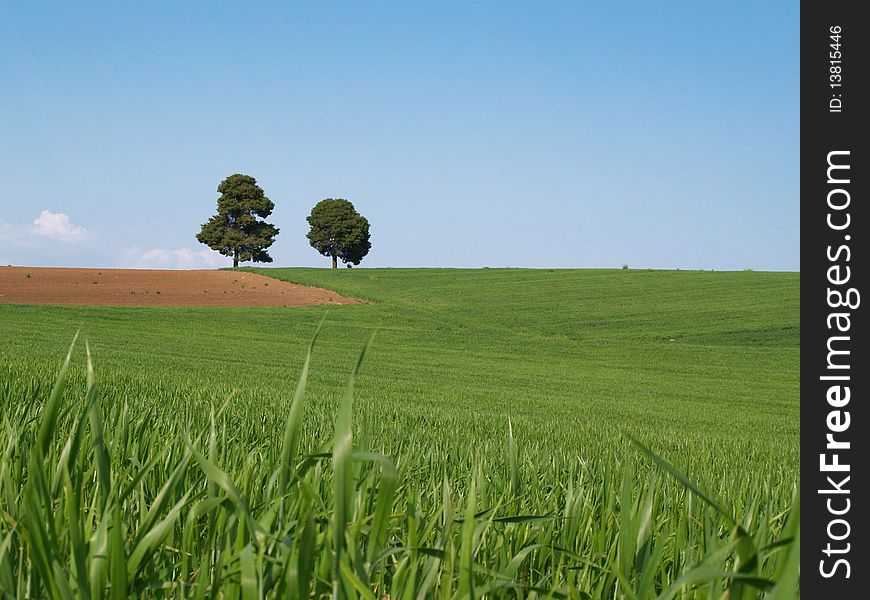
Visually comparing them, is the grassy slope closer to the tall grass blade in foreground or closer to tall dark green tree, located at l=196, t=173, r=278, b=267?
the tall grass blade in foreground

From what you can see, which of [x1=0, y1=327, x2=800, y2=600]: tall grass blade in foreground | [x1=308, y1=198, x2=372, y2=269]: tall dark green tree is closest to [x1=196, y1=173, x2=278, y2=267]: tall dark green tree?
[x1=308, y1=198, x2=372, y2=269]: tall dark green tree

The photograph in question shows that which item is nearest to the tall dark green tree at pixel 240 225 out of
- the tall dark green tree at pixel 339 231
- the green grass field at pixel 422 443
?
the tall dark green tree at pixel 339 231

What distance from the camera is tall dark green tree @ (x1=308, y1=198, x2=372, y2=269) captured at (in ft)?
263

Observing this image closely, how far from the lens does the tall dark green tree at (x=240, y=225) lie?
76.5m

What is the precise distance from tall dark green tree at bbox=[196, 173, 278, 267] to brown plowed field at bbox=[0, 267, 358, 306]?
23.8 metres

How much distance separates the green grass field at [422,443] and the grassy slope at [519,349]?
17 centimetres

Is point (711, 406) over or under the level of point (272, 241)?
under

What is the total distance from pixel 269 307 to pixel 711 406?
2553cm

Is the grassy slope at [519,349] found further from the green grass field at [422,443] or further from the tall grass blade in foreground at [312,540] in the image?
the tall grass blade in foreground at [312,540]

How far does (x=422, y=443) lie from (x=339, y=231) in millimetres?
75984

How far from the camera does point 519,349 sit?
30.3 meters
